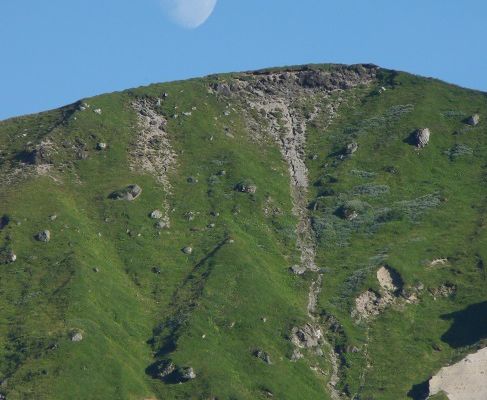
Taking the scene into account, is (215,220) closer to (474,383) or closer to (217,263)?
(217,263)

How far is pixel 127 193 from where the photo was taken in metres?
178

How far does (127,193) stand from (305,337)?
46863 mm

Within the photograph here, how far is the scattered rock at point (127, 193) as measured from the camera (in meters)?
177

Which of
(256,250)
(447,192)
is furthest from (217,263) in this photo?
(447,192)

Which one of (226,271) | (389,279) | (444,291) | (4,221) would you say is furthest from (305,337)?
(4,221)

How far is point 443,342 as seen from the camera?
14838 cm

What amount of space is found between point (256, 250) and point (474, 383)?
4518 cm

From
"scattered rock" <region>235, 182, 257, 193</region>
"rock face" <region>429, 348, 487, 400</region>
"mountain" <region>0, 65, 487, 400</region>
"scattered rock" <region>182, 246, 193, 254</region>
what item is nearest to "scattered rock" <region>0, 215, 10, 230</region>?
"mountain" <region>0, 65, 487, 400</region>

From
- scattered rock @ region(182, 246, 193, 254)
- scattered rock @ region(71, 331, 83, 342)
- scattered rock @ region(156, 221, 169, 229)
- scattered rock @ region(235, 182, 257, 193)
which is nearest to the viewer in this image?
scattered rock @ region(71, 331, 83, 342)

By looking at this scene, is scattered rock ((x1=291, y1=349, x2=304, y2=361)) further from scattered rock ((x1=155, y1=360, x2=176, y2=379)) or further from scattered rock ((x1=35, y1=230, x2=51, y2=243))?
scattered rock ((x1=35, y1=230, x2=51, y2=243))

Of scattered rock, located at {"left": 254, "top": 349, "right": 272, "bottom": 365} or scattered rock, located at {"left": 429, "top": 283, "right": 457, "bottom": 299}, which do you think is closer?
scattered rock, located at {"left": 254, "top": 349, "right": 272, "bottom": 365}

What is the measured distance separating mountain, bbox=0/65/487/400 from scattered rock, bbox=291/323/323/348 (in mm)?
272

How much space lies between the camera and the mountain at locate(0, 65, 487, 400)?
135 metres

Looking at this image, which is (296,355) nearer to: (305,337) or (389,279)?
(305,337)
